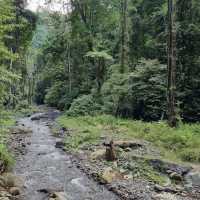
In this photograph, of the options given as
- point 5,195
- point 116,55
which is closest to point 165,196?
point 5,195

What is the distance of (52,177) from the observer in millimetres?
14461

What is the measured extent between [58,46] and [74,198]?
3697 cm

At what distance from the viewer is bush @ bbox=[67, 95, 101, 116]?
33.7 m

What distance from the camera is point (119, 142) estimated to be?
1869cm

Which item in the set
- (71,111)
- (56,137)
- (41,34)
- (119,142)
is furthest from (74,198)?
(41,34)

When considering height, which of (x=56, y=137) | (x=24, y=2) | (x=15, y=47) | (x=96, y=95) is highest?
(x=24, y=2)

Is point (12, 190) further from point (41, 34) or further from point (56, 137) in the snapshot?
point (41, 34)

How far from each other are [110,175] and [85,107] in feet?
67.5

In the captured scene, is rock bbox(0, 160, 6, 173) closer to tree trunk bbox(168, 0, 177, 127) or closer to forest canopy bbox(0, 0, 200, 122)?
forest canopy bbox(0, 0, 200, 122)

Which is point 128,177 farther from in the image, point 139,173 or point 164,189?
point 164,189

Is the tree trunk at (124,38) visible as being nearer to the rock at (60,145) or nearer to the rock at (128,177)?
the rock at (60,145)

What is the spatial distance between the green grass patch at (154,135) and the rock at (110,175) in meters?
2.94

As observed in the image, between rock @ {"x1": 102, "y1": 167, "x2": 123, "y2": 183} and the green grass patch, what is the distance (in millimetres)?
2938

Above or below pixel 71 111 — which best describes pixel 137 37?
above
